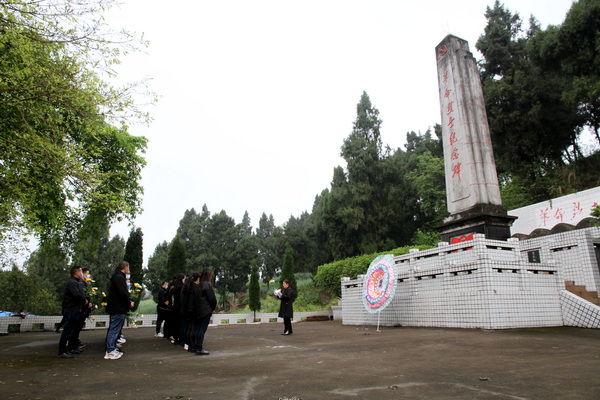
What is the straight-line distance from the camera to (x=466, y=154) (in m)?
12.9

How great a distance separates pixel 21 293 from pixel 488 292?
27.4 meters

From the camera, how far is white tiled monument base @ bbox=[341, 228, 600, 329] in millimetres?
9172

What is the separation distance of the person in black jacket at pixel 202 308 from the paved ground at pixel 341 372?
0.36 m

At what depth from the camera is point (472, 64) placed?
14.0m

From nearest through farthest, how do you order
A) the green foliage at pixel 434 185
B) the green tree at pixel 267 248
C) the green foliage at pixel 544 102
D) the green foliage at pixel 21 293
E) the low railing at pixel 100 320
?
the low railing at pixel 100 320 → the green foliage at pixel 544 102 → the green foliage at pixel 21 293 → the green foliage at pixel 434 185 → the green tree at pixel 267 248

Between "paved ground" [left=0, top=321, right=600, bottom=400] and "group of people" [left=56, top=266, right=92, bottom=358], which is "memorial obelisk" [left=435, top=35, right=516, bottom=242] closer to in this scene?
"paved ground" [left=0, top=321, right=600, bottom=400]

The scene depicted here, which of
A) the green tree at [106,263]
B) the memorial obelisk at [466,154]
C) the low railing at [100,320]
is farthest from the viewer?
the green tree at [106,263]

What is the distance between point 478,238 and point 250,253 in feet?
121

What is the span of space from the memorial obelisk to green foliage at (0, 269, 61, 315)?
25.6 meters

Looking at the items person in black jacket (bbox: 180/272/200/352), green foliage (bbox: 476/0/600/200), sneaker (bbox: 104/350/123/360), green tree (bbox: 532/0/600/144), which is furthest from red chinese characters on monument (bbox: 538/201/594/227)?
sneaker (bbox: 104/350/123/360)

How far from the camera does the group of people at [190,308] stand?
732 cm

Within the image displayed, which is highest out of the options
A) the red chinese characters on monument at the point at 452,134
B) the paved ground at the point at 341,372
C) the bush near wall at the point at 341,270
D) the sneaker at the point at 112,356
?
the red chinese characters on monument at the point at 452,134

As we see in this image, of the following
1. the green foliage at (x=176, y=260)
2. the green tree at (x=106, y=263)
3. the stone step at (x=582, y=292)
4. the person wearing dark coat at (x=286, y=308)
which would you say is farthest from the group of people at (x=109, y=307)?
the green tree at (x=106, y=263)

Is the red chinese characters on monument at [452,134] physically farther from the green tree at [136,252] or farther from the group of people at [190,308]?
the green tree at [136,252]
